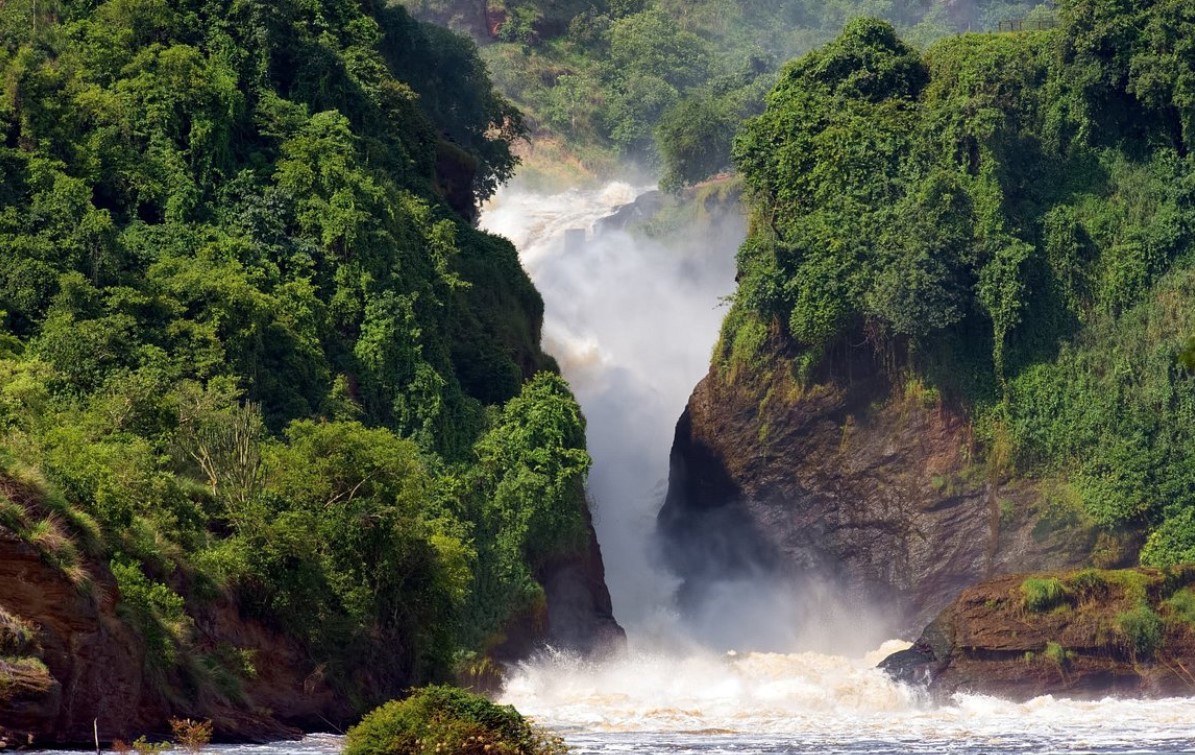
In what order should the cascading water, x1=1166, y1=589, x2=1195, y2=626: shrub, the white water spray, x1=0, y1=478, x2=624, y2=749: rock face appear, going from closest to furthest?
x1=0, y1=478, x2=624, y2=749: rock face < the cascading water < x1=1166, y1=589, x2=1195, y2=626: shrub < the white water spray

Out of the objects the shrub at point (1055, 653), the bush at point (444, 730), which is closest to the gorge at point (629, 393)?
the shrub at point (1055, 653)

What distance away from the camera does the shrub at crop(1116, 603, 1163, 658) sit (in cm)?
6656

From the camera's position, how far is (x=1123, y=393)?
74.9 m

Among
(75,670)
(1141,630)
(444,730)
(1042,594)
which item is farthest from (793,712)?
(444,730)

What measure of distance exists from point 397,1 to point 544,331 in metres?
48.6

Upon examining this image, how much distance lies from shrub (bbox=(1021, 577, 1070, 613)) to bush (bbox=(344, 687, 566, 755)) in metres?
31.3

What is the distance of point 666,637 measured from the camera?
76562 mm

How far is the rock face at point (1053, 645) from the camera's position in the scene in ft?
217

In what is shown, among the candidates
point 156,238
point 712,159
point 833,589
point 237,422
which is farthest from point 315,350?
point 712,159

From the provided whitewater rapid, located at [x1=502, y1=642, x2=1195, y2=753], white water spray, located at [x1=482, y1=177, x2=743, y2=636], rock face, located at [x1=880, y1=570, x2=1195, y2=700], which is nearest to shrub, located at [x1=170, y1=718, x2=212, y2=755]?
whitewater rapid, located at [x1=502, y1=642, x2=1195, y2=753]

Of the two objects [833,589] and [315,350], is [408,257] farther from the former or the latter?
[833,589]

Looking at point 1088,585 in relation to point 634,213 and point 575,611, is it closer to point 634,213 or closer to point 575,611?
point 575,611

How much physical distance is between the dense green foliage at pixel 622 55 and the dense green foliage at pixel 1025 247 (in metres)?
41.5

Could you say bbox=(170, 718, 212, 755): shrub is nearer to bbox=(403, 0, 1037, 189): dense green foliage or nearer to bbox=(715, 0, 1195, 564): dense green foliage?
bbox=(715, 0, 1195, 564): dense green foliage
